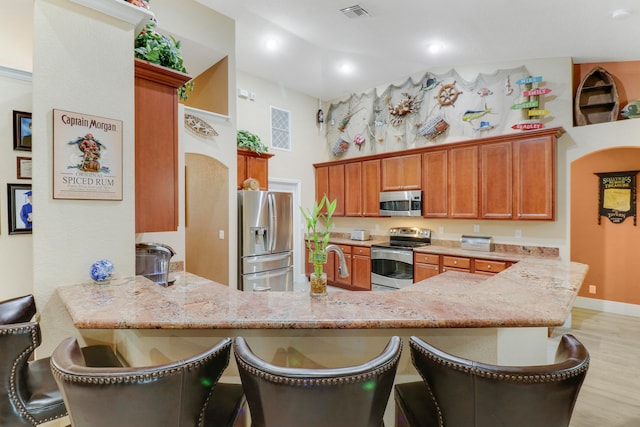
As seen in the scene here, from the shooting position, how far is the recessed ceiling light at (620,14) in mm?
2895

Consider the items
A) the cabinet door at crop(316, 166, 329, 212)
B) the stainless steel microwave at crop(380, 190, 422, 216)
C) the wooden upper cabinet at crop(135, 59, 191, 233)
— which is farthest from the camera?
the cabinet door at crop(316, 166, 329, 212)

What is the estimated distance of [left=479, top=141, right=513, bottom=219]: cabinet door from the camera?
4.20 metres

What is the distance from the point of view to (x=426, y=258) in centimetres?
466

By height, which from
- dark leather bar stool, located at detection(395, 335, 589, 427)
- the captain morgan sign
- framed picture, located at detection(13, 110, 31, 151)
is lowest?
dark leather bar stool, located at detection(395, 335, 589, 427)

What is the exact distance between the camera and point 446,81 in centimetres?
505

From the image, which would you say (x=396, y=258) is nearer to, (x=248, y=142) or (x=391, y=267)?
(x=391, y=267)

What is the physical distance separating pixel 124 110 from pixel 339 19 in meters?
3.04

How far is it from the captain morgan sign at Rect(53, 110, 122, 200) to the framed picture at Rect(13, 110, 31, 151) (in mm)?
1130

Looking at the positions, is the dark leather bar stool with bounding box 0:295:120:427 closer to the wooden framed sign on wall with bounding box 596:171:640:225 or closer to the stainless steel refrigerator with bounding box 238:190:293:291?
the stainless steel refrigerator with bounding box 238:190:293:291

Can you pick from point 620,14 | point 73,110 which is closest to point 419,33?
point 620,14

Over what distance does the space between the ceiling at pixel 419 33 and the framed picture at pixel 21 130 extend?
261 cm

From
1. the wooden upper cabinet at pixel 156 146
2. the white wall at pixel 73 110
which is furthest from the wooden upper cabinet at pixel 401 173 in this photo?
the white wall at pixel 73 110

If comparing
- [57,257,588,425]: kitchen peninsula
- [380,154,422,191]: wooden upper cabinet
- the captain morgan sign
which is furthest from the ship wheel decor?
the captain morgan sign

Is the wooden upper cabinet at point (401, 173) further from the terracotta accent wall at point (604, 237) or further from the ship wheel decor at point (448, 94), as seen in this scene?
the terracotta accent wall at point (604, 237)
